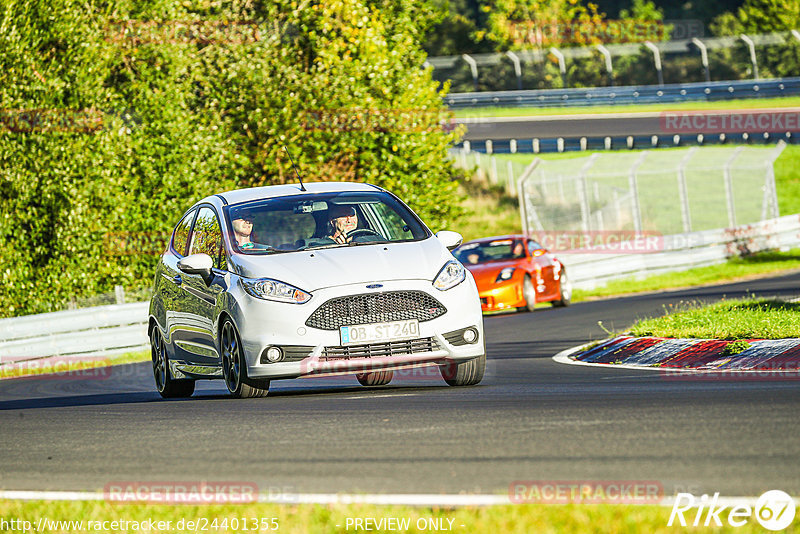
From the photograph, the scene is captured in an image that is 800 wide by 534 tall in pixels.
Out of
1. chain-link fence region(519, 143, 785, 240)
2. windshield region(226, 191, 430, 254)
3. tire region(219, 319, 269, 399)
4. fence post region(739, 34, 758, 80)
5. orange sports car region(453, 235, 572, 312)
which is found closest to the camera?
tire region(219, 319, 269, 399)

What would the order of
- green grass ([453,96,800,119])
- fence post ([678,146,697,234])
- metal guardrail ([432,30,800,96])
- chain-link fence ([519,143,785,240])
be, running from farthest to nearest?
1. metal guardrail ([432,30,800,96])
2. green grass ([453,96,800,119])
3. fence post ([678,146,697,234])
4. chain-link fence ([519,143,785,240])

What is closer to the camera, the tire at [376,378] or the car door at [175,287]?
the car door at [175,287]

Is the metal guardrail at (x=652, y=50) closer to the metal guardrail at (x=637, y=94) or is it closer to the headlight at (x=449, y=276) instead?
the metal guardrail at (x=637, y=94)

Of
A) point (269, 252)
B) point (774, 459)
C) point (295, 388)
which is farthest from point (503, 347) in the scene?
point (774, 459)

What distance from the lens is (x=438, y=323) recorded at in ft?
32.9

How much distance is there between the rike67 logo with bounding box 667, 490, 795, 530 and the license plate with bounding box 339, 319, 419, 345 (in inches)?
192

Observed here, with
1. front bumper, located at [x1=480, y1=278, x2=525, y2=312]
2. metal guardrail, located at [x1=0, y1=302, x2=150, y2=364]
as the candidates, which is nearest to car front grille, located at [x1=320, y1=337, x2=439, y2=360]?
metal guardrail, located at [x1=0, y1=302, x2=150, y2=364]

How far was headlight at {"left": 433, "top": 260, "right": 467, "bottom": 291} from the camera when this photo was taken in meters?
10.1

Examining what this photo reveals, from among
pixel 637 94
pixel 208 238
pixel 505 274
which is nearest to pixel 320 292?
pixel 208 238

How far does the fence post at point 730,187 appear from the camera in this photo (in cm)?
3422

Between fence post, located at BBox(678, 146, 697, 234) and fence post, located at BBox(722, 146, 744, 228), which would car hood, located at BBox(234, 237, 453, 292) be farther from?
fence post, located at BBox(722, 146, 744, 228)

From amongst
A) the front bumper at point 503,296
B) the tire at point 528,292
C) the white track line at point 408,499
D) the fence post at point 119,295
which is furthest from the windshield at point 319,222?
the tire at point 528,292

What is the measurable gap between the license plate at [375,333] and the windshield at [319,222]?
101 centimetres

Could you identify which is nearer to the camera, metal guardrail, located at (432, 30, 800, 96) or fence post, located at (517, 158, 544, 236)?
fence post, located at (517, 158, 544, 236)
